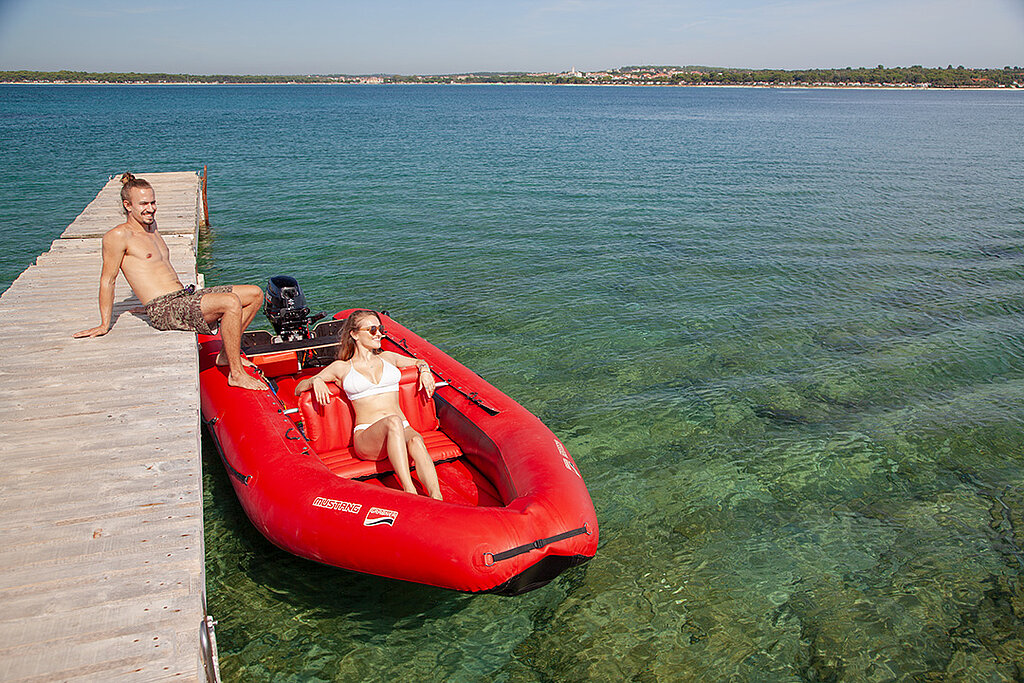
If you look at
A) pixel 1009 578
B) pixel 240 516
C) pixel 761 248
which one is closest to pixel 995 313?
pixel 761 248

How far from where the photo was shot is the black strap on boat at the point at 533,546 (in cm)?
389

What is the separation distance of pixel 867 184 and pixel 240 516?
21919mm

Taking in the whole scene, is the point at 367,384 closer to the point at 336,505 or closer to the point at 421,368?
the point at 421,368

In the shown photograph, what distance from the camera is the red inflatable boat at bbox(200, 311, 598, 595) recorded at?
157 inches

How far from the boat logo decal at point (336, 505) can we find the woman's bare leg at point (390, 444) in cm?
40

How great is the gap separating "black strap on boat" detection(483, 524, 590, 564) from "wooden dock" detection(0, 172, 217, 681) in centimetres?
149

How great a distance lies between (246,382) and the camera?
5.83 metres

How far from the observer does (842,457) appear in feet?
22.0

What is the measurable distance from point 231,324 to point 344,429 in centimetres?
135

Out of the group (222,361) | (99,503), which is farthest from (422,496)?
(222,361)

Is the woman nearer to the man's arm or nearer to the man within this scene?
the man

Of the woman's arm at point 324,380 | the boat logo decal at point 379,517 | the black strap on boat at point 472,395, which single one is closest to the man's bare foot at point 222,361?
the woman's arm at point 324,380

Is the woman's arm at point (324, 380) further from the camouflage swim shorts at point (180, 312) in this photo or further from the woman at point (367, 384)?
the camouflage swim shorts at point (180, 312)

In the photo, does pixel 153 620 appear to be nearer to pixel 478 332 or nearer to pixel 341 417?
pixel 341 417
